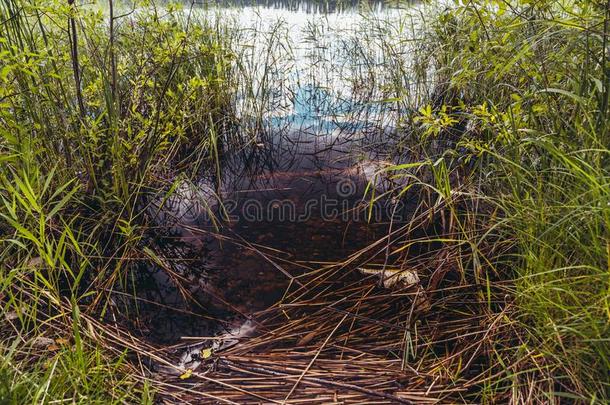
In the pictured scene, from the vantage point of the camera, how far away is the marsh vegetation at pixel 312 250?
4.26ft

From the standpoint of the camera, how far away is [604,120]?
1374 mm

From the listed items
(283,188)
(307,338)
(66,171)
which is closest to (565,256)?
(307,338)

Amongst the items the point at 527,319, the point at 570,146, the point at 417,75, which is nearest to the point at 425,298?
the point at 527,319

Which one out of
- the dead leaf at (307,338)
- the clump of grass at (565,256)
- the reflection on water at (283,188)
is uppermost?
the clump of grass at (565,256)

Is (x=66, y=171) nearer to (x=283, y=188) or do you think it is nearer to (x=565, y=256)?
(x=283, y=188)

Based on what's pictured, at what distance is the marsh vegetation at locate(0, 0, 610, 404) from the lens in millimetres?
1299

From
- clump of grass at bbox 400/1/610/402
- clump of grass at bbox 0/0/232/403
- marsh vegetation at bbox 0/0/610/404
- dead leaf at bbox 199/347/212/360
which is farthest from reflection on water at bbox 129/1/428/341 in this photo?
clump of grass at bbox 400/1/610/402

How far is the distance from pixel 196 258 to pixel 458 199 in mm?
1361

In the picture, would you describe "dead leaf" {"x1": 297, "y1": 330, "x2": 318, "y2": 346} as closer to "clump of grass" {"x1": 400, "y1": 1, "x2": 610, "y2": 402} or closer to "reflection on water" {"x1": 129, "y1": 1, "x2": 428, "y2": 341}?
"reflection on water" {"x1": 129, "y1": 1, "x2": 428, "y2": 341}

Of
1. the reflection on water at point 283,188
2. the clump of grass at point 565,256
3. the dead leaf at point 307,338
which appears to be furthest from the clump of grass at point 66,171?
the clump of grass at point 565,256

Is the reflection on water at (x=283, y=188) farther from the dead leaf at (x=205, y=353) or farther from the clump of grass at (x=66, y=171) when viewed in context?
the clump of grass at (x=66, y=171)

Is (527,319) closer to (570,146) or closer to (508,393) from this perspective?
(508,393)

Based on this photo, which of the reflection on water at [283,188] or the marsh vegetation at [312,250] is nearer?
the marsh vegetation at [312,250]

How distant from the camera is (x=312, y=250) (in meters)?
2.28
